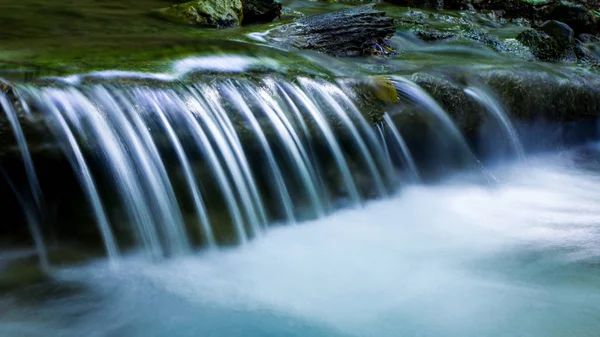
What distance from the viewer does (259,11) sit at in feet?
25.2

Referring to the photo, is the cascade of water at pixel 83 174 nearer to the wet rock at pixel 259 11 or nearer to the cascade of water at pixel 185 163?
the cascade of water at pixel 185 163

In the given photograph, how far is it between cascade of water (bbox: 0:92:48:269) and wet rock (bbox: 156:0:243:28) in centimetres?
381

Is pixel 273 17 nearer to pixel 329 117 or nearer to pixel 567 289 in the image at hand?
pixel 329 117

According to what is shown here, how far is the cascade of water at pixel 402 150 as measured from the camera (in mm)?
4996

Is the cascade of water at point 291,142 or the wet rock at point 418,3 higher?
the wet rock at point 418,3

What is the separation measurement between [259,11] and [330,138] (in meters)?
3.57

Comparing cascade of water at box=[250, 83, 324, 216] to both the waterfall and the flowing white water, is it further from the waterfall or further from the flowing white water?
the flowing white water

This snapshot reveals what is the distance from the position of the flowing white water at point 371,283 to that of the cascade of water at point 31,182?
9.0 inches

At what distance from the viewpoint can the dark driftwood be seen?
21.3 feet

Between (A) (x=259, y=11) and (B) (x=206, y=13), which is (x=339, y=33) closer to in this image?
(A) (x=259, y=11)

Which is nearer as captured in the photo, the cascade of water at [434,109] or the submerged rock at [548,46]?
the cascade of water at [434,109]

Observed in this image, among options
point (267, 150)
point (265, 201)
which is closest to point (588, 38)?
point (267, 150)

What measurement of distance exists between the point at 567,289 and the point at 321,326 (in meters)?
1.48

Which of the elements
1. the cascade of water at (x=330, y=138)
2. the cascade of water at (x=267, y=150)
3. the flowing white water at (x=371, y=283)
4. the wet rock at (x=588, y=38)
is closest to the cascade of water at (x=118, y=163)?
the flowing white water at (x=371, y=283)
